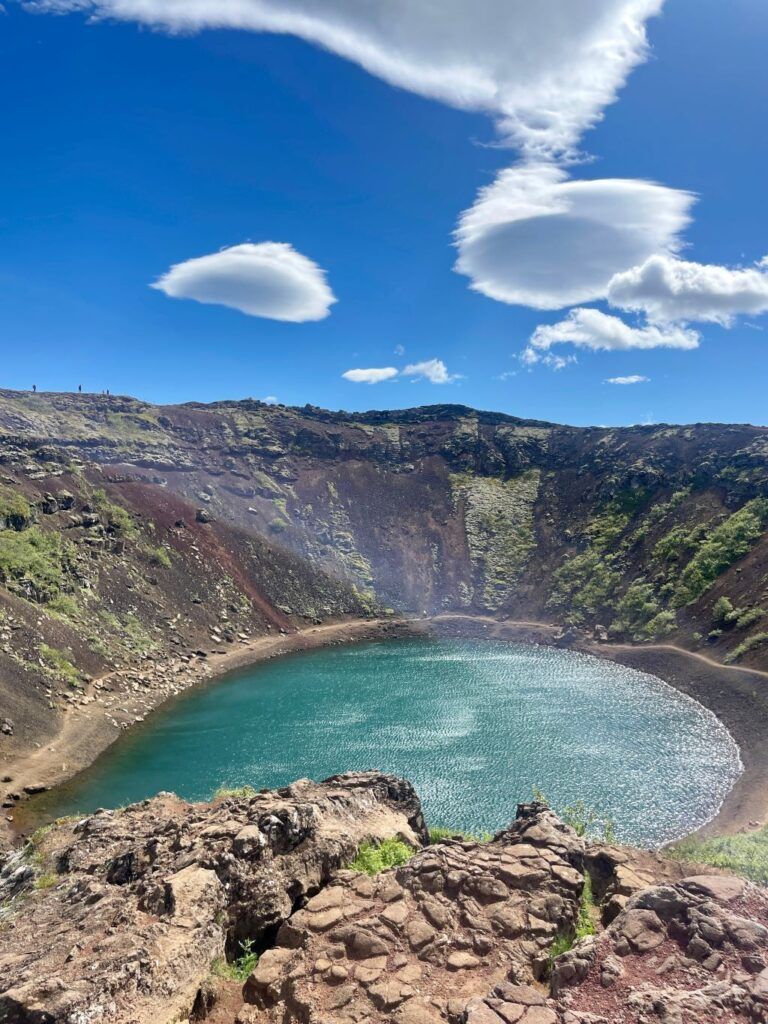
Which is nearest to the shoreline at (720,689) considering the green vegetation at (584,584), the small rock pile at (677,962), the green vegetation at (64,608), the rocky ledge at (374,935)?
the green vegetation at (584,584)

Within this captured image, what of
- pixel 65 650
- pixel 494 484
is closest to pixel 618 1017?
pixel 65 650

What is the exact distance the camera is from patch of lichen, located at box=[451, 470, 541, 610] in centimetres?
10238

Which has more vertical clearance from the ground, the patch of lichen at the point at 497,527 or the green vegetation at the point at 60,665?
the patch of lichen at the point at 497,527

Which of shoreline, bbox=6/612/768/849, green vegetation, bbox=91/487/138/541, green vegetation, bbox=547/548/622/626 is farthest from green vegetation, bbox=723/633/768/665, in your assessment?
green vegetation, bbox=91/487/138/541

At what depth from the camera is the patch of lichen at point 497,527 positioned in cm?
10238

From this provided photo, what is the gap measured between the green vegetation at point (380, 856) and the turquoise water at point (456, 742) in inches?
728

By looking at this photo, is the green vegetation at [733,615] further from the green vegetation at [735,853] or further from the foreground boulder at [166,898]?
the foreground boulder at [166,898]

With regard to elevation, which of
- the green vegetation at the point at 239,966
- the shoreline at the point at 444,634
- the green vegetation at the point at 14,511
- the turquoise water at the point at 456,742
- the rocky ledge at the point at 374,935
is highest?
the green vegetation at the point at 14,511

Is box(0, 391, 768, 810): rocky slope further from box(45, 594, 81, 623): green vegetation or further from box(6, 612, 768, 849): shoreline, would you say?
box(6, 612, 768, 849): shoreline

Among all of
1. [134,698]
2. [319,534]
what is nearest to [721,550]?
[319,534]

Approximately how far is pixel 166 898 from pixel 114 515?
72.8 m

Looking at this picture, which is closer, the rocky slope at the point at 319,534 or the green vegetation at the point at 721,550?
the rocky slope at the point at 319,534

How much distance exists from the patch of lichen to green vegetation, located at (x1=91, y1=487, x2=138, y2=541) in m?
54.7

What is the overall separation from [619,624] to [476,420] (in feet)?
249
